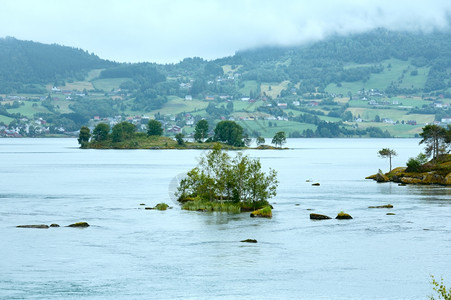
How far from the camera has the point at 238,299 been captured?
169 feet

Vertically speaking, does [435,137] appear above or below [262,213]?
above

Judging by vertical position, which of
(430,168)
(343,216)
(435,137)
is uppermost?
(435,137)

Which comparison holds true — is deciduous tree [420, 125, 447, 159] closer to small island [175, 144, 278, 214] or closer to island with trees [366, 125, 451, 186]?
island with trees [366, 125, 451, 186]

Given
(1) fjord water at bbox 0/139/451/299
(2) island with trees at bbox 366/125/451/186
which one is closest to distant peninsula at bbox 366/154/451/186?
(2) island with trees at bbox 366/125/451/186

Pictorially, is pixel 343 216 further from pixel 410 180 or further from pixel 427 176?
pixel 410 180

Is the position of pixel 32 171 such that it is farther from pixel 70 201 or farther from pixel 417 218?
pixel 417 218

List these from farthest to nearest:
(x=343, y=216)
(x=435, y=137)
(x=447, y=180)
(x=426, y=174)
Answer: (x=435, y=137) < (x=426, y=174) < (x=447, y=180) < (x=343, y=216)

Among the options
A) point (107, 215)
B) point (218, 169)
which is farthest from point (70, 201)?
point (218, 169)

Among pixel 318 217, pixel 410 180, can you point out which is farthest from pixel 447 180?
pixel 318 217

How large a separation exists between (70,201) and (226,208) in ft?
102

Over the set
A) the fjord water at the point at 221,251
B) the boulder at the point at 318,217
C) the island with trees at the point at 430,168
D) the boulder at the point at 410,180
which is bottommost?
the fjord water at the point at 221,251

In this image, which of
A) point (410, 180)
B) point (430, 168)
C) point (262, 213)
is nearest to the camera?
point (262, 213)

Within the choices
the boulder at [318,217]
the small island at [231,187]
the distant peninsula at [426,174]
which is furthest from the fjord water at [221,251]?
the distant peninsula at [426,174]

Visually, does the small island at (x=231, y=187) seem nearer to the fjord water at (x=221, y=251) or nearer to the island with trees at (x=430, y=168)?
the fjord water at (x=221, y=251)
